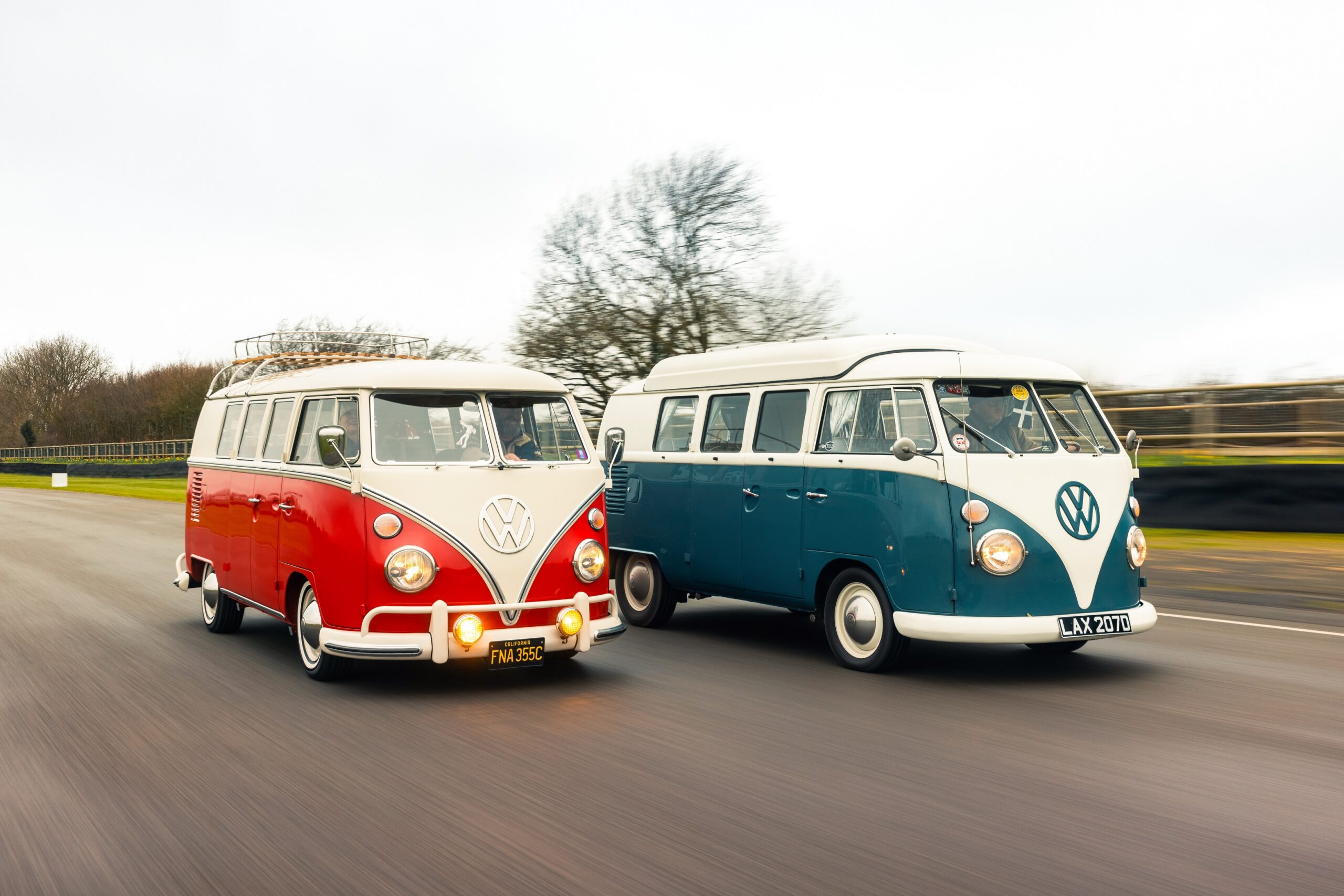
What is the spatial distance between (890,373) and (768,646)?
2.59 meters

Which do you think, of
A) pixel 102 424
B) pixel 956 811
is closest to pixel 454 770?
pixel 956 811

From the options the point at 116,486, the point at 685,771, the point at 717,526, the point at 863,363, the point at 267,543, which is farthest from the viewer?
the point at 116,486

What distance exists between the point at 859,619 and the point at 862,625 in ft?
0.15

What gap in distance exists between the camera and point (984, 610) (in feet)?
24.8

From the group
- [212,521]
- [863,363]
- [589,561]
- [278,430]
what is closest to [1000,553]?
[863,363]

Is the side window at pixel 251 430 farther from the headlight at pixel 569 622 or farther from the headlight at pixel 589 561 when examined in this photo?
the headlight at pixel 569 622

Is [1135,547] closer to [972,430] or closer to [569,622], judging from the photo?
[972,430]

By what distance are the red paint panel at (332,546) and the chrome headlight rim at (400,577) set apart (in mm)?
173

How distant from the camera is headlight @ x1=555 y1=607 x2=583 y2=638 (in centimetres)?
775

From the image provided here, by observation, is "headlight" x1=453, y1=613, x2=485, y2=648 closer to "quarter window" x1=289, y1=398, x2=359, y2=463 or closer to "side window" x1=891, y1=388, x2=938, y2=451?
"quarter window" x1=289, y1=398, x2=359, y2=463

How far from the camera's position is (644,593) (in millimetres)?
10750

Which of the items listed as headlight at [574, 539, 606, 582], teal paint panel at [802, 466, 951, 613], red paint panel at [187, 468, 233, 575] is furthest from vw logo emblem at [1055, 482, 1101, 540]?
red paint panel at [187, 468, 233, 575]

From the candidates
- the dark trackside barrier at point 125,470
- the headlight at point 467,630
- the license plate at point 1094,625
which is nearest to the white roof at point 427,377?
the headlight at point 467,630

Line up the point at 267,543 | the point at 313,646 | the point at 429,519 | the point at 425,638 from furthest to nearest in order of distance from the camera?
1. the point at 267,543
2. the point at 313,646
3. the point at 429,519
4. the point at 425,638
